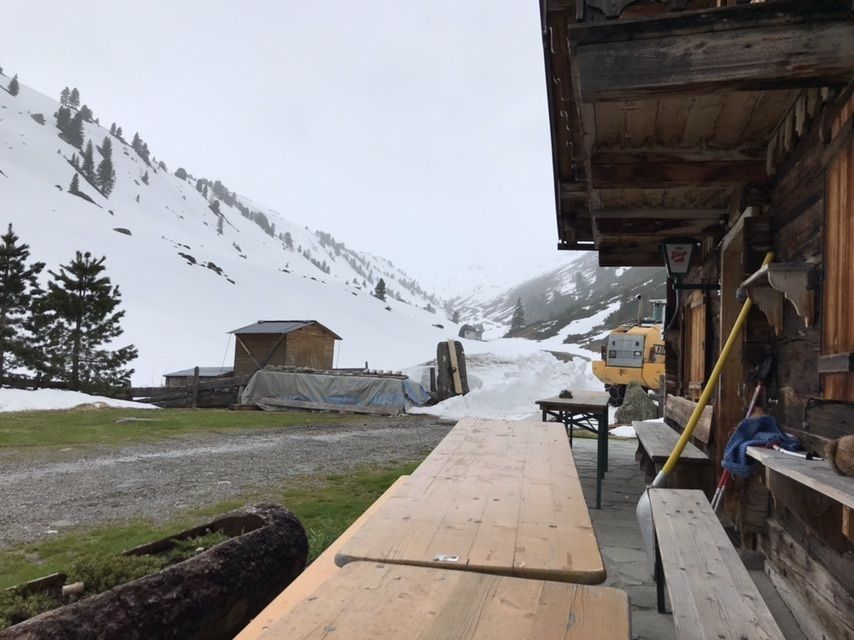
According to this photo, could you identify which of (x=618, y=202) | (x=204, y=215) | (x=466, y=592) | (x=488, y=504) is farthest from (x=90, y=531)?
(x=204, y=215)

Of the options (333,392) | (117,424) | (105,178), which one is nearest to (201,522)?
(117,424)

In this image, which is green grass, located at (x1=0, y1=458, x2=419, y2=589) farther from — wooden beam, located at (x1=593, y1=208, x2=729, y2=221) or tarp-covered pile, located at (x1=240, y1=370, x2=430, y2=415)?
tarp-covered pile, located at (x1=240, y1=370, x2=430, y2=415)

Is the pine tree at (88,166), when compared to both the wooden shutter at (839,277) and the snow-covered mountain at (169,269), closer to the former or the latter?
the snow-covered mountain at (169,269)

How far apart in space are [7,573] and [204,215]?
145m

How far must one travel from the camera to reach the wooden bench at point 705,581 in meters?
2.00

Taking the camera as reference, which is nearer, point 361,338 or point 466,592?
point 466,592

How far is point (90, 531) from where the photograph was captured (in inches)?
225

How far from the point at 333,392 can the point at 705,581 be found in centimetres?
2044

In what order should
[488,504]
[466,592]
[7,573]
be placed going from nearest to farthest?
[466,592] → [488,504] → [7,573]

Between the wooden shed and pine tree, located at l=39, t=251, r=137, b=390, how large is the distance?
6045 millimetres

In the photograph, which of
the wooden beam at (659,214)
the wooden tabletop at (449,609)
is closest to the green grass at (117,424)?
the wooden beam at (659,214)

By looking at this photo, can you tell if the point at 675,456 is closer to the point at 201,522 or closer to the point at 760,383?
the point at 760,383

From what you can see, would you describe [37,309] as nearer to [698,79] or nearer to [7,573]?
[7,573]

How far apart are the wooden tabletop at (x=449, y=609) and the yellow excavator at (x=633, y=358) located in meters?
21.2
